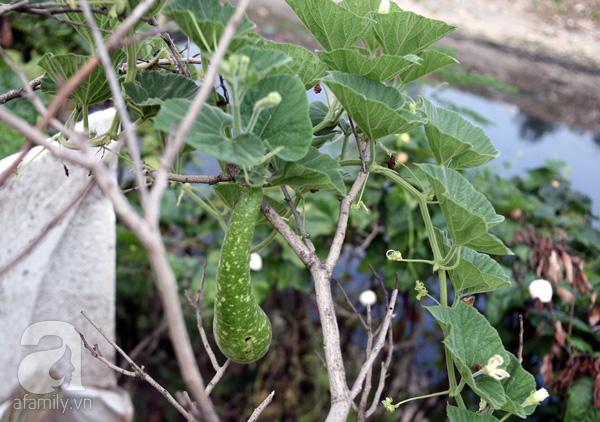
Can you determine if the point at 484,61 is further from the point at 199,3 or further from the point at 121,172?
the point at 199,3

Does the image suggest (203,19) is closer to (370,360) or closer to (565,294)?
(370,360)

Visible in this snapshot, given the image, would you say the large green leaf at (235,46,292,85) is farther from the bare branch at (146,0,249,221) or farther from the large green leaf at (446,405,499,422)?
the large green leaf at (446,405,499,422)

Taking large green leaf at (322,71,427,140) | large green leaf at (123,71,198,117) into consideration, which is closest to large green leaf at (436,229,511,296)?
large green leaf at (322,71,427,140)

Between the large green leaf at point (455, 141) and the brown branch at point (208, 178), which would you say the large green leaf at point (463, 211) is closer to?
the large green leaf at point (455, 141)

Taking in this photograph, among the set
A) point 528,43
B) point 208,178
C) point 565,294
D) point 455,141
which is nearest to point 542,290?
point 565,294

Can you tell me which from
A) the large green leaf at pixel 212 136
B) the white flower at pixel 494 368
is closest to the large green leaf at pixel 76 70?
the large green leaf at pixel 212 136

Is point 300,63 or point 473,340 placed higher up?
point 300,63

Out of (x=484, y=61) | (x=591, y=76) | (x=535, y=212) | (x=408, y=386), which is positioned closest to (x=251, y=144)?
(x=535, y=212)

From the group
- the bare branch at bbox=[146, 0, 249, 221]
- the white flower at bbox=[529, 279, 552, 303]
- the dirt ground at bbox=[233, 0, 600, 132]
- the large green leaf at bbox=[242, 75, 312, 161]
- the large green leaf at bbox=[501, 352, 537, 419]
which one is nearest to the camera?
the bare branch at bbox=[146, 0, 249, 221]
